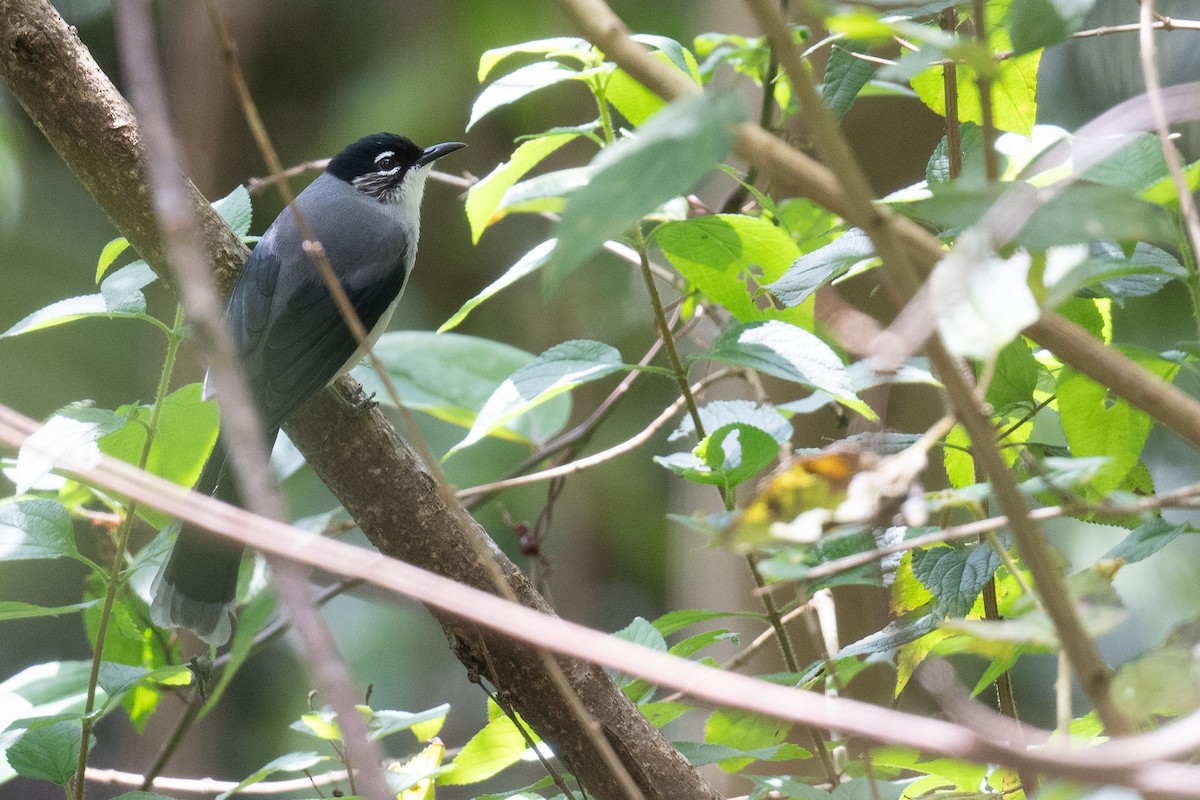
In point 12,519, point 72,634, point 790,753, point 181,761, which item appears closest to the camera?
point 790,753

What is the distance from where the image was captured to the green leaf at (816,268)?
1.29m

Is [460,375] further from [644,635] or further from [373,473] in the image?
[644,635]

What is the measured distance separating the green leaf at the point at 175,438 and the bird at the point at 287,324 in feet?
0.51

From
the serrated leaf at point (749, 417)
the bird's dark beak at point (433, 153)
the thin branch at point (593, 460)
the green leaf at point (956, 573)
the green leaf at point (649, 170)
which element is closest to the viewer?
the green leaf at point (649, 170)

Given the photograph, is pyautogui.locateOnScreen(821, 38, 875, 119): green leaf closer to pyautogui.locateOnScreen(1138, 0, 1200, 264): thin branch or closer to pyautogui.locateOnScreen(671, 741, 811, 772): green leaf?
pyautogui.locateOnScreen(1138, 0, 1200, 264): thin branch

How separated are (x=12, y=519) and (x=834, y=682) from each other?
4.00 feet

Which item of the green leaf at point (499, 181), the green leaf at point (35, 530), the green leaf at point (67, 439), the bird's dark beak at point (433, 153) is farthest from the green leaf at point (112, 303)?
the bird's dark beak at point (433, 153)

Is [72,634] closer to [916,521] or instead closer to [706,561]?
[706,561]

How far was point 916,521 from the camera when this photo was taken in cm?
71

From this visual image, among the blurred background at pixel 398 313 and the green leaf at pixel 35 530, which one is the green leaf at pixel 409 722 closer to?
the green leaf at pixel 35 530

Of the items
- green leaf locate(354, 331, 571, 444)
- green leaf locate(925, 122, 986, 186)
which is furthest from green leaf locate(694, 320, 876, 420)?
green leaf locate(354, 331, 571, 444)

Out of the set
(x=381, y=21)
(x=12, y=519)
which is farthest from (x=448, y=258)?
(x=12, y=519)

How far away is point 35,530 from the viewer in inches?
63.7

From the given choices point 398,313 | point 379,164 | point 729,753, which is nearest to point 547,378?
point 729,753
